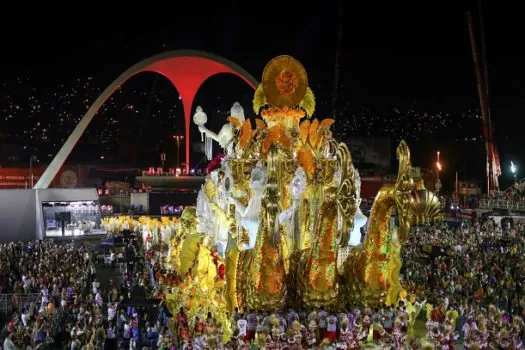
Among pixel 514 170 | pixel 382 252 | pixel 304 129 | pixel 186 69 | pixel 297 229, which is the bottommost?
pixel 382 252

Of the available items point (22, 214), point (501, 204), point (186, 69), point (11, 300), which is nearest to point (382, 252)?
point (11, 300)

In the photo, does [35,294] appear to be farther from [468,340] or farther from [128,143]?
[128,143]

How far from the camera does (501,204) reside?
24.3m

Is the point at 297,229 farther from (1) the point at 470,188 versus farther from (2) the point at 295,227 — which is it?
(1) the point at 470,188

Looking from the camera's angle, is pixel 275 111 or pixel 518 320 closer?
pixel 518 320

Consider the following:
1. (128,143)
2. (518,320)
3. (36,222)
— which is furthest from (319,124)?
(128,143)

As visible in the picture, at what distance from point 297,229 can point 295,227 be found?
0.06 m

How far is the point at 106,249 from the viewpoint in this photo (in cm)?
1958

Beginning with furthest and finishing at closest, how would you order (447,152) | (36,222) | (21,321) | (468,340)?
(447,152) → (36,222) → (21,321) → (468,340)

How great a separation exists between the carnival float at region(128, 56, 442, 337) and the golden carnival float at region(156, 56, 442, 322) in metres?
0.02

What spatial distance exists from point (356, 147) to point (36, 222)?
19449mm

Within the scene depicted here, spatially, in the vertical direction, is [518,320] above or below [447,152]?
below

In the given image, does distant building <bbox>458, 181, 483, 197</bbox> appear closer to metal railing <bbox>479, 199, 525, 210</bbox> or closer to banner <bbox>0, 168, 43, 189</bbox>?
metal railing <bbox>479, 199, 525, 210</bbox>

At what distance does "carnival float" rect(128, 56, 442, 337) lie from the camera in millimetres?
9094
